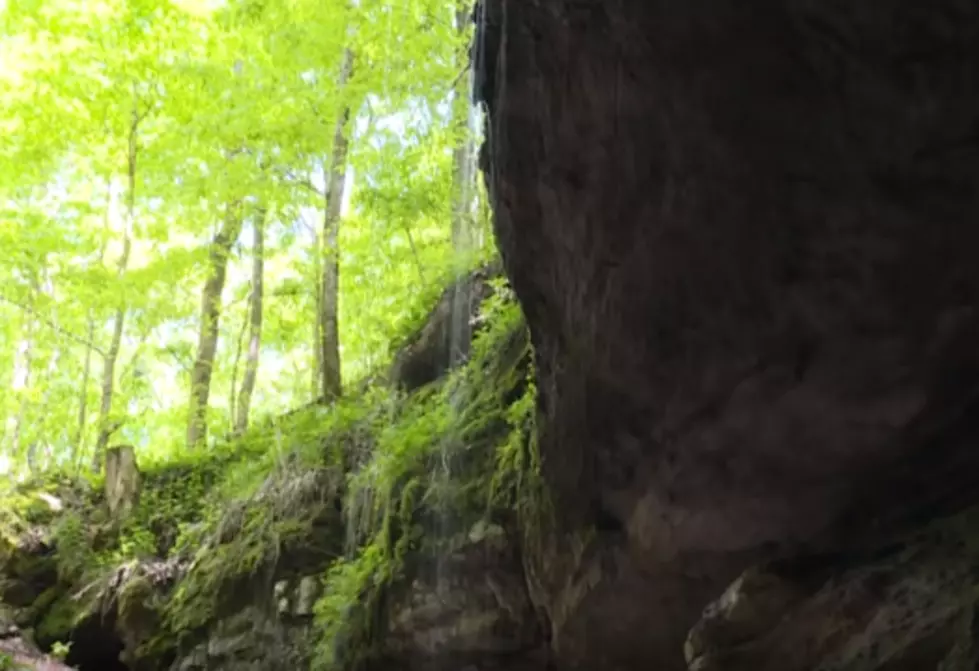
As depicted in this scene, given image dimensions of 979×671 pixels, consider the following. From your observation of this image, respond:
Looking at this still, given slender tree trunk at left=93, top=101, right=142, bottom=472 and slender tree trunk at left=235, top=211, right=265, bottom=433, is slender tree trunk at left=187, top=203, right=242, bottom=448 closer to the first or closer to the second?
slender tree trunk at left=235, top=211, right=265, bottom=433

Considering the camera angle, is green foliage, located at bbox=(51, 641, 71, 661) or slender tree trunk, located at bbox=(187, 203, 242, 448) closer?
green foliage, located at bbox=(51, 641, 71, 661)

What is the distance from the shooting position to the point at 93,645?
29.0 ft

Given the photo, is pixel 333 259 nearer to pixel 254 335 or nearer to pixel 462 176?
pixel 462 176

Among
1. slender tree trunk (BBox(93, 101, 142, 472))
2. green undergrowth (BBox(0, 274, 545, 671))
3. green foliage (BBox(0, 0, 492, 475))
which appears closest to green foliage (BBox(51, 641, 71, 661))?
green undergrowth (BBox(0, 274, 545, 671))

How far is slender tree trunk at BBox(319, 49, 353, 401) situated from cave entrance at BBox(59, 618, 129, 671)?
3.29 metres

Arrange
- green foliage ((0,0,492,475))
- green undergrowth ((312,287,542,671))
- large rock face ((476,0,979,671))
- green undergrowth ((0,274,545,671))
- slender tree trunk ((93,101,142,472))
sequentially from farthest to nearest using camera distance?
slender tree trunk ((93,101,142,472)) → green foliage ((0,0,492,475)) → green undergrowth ((0,274,545,671)) → green undergrowth ((312,287,542,671)) → large rock face ((476,0,979,671))

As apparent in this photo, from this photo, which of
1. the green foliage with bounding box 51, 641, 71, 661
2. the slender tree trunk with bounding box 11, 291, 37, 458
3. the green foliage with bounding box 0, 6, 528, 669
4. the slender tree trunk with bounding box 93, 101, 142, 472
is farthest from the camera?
the slender tree trunk with bounding box 11, 291, 37, 458

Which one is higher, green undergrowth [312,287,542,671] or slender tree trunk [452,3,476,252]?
slender tree trunk [452,3,476,252]

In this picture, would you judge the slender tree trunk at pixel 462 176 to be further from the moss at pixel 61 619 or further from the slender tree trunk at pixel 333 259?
the moss at pixel 61 619

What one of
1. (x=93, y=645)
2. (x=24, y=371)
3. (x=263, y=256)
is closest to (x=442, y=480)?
(x=93, y=645)

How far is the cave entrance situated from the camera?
880cm

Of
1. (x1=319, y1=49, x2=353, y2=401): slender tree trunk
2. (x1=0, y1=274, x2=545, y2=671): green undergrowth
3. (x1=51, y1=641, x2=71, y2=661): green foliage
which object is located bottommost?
(x1=51, y1=641, x2=71, y2=661): green foliage

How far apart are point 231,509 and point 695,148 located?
6.63 m

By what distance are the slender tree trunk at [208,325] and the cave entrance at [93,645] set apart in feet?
11.9
